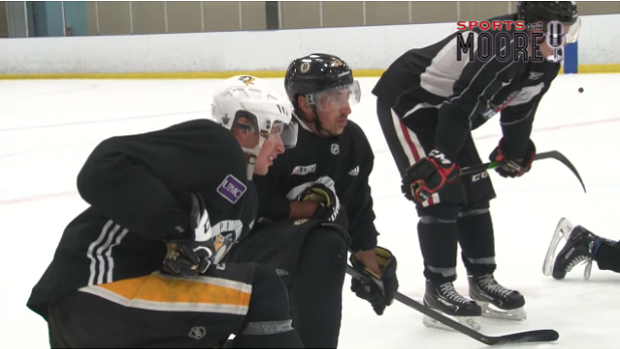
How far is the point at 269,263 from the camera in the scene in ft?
6.26

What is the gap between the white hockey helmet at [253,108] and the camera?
5.60 ft

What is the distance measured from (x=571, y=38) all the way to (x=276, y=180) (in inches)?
35.6

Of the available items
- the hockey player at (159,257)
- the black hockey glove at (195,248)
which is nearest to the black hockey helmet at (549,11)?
the hockey player at (159,257)

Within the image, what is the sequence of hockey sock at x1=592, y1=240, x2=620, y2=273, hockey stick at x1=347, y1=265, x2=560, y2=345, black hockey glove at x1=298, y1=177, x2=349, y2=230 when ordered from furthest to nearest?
hockey sock at x1=592, y1=240, x2=620, y2=273 → hockey stick at x1=347, y1=265, x2=560, y2=345 → black hockey glove at x1=298, y1=177, x2=349, y2=230

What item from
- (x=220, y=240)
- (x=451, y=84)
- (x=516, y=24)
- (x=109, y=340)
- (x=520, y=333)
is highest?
(x=516, y=24)

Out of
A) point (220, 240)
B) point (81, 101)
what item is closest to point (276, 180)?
point (220, 240)

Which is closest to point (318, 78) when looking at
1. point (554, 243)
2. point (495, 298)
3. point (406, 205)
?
point (495, 298)

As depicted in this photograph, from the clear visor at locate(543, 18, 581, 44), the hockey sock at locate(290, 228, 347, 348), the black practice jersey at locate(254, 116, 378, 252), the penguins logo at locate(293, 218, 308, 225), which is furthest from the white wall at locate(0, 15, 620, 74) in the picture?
the hockey sock at locate(290, 228, 347, 348)

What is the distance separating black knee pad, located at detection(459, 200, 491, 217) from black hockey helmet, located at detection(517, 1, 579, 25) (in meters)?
0.50

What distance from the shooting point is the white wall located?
8.40 m

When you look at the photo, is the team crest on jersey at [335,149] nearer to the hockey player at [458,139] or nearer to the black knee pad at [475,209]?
the hockey player at [458,139]

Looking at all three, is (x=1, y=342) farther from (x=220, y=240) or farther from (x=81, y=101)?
(x=81, y=101)

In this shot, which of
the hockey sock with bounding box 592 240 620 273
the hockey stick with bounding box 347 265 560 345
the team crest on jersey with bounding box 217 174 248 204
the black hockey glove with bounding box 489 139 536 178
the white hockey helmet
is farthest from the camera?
the hockey sock with bounding box 592 240 620 273

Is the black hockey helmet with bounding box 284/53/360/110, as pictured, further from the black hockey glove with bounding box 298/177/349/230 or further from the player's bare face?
the black hockey glove with bounding box 298/177/349/230
